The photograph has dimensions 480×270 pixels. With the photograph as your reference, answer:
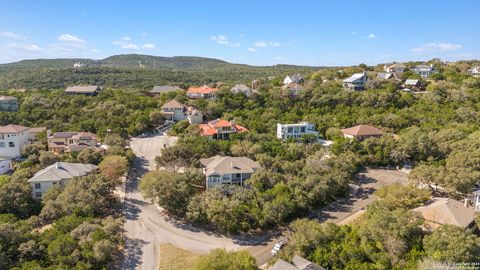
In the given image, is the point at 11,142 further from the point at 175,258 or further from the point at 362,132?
the point at 362,132

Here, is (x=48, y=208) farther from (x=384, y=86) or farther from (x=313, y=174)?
(x=384, y=86)

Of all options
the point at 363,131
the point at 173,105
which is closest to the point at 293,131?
the point at 363,131

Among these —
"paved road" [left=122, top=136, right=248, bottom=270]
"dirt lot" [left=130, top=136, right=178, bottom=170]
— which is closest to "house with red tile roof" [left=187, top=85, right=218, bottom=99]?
"dirt lot" [left=130, top=136, right=178, bottom=170]

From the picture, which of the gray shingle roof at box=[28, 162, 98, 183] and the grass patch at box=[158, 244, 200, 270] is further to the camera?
the gray shingle roof at box=[28, 162, 98, 183]

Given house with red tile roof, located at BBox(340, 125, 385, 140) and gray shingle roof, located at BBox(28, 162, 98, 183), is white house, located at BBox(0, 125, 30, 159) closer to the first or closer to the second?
gray shingle roof, located at BBox(28, 162, 98, 183)

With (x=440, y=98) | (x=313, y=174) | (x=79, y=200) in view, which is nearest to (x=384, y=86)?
(x=440, y=98)

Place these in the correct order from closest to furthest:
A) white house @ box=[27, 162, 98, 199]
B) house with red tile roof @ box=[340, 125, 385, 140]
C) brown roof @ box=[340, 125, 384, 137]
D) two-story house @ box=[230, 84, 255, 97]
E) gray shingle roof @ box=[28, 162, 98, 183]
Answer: white house @ box=[27, 162, 98, 199] < gray shingle roof @ box=[28, 162, 98, 183] < house with red tile roof @ box=[340, 125, 385, 140] < brown roof @ box=[340, 125, 384, 137] < two-story house @ box=[230, 84, 255, 97]

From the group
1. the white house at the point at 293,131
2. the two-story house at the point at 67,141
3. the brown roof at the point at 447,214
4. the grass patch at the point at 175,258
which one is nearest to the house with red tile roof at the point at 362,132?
the white house at the point at 293,131
